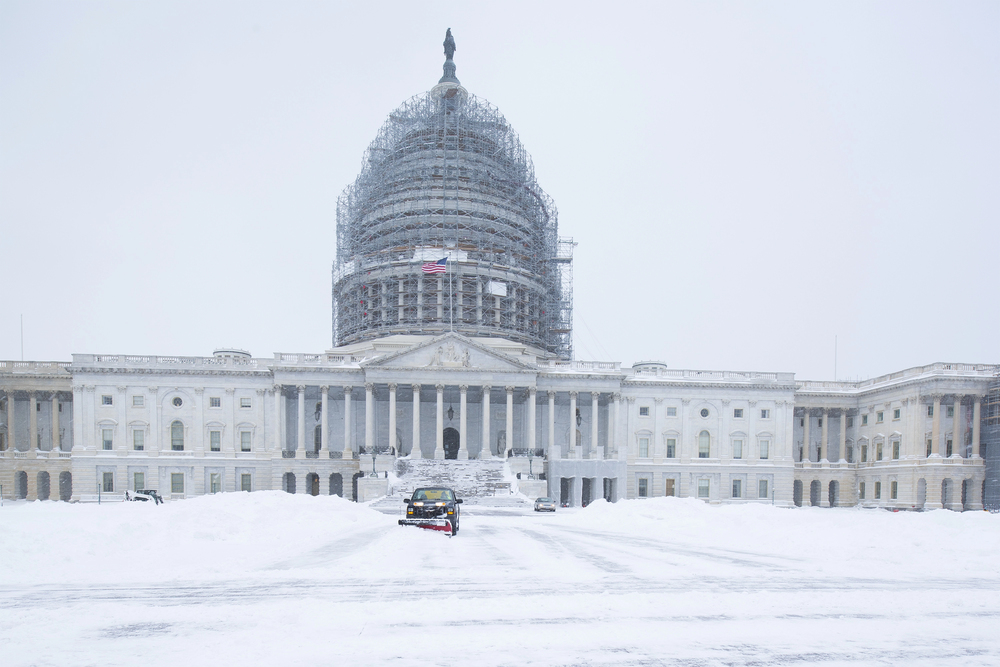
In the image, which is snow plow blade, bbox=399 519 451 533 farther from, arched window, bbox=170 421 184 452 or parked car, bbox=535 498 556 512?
arched window, bbox=170 421 184 452

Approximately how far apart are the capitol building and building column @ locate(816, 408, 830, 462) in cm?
39

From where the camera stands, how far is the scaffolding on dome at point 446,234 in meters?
73.9

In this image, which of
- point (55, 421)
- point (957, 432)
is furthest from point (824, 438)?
point (55, 421)

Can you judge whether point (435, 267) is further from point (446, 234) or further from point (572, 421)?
point (572, 421)

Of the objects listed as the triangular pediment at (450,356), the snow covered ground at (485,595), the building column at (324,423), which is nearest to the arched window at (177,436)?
the building column at (324,423)

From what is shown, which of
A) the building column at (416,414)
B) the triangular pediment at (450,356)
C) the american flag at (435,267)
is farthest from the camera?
the american flag at (435,267)

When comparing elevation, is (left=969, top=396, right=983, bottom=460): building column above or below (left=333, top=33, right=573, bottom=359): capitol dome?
below

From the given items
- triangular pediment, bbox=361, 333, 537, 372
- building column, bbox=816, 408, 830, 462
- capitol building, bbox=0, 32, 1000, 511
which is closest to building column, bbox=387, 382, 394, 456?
capitol building, bbox=0, 32, 1000, 511

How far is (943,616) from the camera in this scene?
13297mm

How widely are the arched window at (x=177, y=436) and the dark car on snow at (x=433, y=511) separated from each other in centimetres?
4568

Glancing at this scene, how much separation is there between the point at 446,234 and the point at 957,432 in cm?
5442

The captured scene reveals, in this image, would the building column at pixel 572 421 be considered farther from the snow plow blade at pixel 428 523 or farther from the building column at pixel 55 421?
the building column at pixel 55 421

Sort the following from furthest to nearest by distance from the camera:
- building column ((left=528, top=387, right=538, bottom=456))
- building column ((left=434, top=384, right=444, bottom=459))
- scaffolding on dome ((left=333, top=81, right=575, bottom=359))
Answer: scaffolding on dome ((left=333, top=81, right=575, bottom=359)), building column ((left=528, top=387, right=538, bottom=456)), building column ((left=434, top=384, right=444, bottom=459))

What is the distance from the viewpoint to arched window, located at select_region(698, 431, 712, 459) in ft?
228
